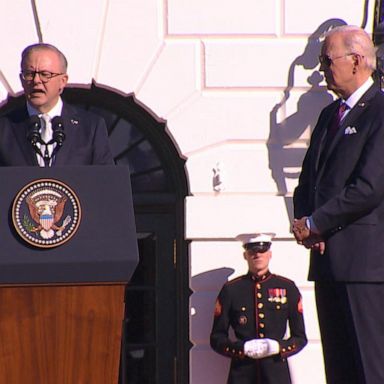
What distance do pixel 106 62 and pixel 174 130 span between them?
0.67 meters

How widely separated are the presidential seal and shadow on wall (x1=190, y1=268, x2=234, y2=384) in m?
4.50

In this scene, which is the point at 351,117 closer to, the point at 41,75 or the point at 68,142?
the point at 68,142

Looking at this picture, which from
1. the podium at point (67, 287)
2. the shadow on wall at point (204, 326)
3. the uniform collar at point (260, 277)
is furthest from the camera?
the shadow on wall at point (204, 326)

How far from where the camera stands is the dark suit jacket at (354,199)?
218 inches

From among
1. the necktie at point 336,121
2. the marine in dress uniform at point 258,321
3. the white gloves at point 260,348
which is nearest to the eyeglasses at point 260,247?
the marine in dress uniform at point 258,321

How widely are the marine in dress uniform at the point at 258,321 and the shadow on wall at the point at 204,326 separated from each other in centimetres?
28

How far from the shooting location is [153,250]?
976 centimetres

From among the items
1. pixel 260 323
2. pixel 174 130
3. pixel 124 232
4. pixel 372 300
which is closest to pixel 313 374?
pixel 260 323

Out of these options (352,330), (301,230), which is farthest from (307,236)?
(352,330)

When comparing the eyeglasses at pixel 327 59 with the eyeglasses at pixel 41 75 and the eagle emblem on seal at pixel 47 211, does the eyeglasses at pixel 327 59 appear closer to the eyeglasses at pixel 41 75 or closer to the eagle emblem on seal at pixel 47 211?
the eyeglasses at pixel 41 75

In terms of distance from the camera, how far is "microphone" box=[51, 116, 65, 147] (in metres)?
5.40

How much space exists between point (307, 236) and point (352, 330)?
0.44m

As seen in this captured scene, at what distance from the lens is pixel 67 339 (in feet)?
16.2

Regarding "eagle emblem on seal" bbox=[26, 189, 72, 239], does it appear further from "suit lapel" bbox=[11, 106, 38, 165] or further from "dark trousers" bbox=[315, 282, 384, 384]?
"dark trousers" bbox=[315, 282, 384, 384]
